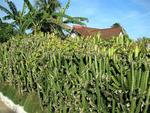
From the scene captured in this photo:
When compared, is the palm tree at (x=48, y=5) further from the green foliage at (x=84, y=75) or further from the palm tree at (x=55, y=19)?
the green foliage at (x=84, y=75)

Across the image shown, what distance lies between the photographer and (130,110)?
7.77 metres

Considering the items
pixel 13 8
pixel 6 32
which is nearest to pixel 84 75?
pixel 6 32

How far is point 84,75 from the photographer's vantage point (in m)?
9.59

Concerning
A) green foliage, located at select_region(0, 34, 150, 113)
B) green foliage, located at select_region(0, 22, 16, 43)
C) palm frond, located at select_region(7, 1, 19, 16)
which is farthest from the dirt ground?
palm frond, located at select_region(7, 1, 19, 16)

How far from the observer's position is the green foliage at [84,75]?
7770 millimetres

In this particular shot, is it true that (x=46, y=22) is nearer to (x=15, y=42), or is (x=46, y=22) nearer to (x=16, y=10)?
(x=16, y=10)

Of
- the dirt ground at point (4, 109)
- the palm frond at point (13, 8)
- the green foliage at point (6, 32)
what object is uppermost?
the palm frond at point (13, 8)

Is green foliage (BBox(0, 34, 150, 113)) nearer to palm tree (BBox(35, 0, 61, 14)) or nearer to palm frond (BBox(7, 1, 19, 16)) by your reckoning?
palm frond (BBox(7, 1, 19, 16))

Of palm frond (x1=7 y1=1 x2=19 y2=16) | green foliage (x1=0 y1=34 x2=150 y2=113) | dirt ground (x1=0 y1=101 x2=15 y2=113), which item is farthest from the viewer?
palm frond (x1=7 y1=1 x2=19 y2=16)

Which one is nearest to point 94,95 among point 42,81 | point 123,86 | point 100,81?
point 100,81

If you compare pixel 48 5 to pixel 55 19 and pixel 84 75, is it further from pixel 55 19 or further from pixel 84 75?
pixel 84 75

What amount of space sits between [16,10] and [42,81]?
50.2ft

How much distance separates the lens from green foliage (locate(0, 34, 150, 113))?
7770 mm

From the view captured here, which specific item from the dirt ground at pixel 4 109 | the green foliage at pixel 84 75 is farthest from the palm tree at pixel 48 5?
the dirt ground at pixel 4 109
